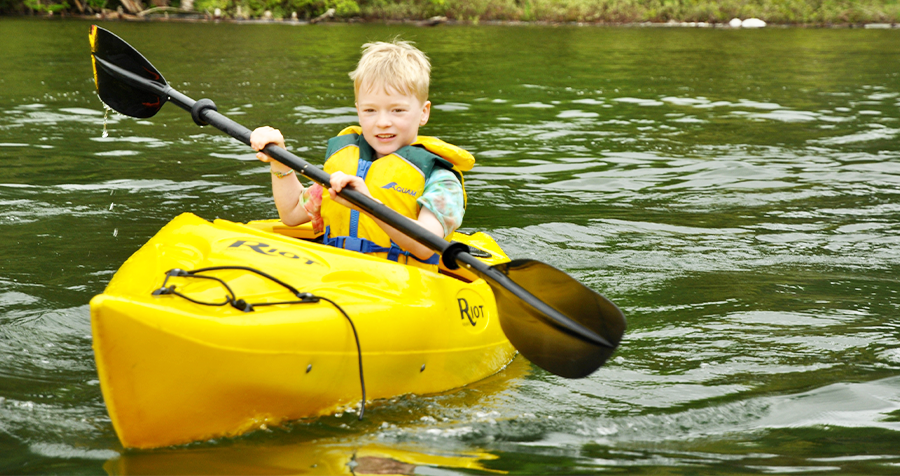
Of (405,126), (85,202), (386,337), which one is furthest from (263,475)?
(85,202)

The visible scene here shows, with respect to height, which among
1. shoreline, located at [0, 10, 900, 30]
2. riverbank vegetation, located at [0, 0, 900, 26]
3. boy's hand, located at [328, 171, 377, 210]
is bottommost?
boy's hand, located at [328, 171, 377, 210]

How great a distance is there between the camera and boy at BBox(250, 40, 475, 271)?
115 inches

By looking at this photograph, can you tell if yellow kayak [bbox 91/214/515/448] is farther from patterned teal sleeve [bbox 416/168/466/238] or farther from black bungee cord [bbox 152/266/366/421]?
patterned teal sleeve [bbox 416/168/466/238]

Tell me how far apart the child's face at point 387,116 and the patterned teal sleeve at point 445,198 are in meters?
0.18

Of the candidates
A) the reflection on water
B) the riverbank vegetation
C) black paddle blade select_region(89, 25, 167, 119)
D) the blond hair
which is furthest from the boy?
the riverbank vegetation

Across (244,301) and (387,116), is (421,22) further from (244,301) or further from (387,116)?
(244,301)

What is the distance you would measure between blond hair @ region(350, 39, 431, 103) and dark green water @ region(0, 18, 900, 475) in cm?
106

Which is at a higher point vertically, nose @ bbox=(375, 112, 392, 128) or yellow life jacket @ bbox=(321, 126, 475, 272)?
nose @ bbox=(375, 112, 392, 128)

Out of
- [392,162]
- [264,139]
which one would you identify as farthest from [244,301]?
[392,162]

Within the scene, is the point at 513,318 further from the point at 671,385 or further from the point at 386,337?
the point at 671,385

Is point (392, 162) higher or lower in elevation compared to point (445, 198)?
higher

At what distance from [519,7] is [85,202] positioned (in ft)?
78.4

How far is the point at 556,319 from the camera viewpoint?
2.66 meters

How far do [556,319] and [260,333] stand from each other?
92 cm
